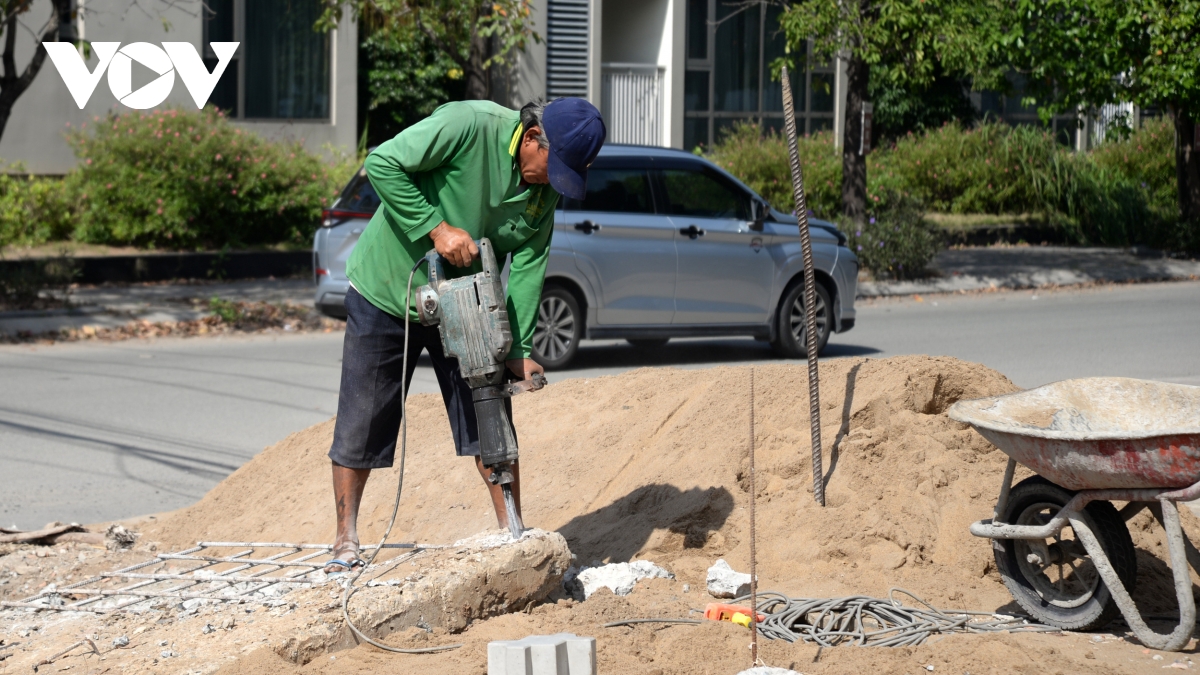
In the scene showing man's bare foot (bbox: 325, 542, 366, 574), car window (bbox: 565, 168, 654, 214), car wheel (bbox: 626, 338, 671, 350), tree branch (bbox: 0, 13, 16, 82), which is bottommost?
man's bare foot (bbox: 325, 542, 366, 574)

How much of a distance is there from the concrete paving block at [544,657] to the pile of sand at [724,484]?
1666mm

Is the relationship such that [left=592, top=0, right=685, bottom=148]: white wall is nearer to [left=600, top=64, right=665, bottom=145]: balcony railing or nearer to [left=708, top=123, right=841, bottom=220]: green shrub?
[left=600, top=64, right=665, bottom=145]: balcony railing

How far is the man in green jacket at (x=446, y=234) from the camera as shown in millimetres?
4492

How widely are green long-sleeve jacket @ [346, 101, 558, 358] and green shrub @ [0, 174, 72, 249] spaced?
13.6 meters

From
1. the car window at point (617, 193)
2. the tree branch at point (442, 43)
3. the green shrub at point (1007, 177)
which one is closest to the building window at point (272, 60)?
the tree branch at point (442, 43)

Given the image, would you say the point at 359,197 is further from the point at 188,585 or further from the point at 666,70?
the point at 666,70

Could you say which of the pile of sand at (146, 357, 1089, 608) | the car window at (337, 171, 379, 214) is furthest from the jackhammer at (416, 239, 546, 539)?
the car window at (337, 171, 379, 214)

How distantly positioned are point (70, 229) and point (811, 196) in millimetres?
12272

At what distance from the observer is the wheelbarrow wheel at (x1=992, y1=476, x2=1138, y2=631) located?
14.4 ft

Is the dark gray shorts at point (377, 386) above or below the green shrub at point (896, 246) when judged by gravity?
below

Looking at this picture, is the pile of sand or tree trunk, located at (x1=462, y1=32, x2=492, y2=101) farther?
tree trunk, located at (x1=462, y1=32, x2=492, y2=101)

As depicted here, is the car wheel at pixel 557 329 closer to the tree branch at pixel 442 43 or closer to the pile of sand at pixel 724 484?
the pile of sand at pixel 724 484

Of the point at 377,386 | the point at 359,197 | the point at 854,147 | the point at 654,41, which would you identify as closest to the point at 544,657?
the point at 377,386

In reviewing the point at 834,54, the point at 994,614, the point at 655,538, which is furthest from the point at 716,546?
the point at 834,54
